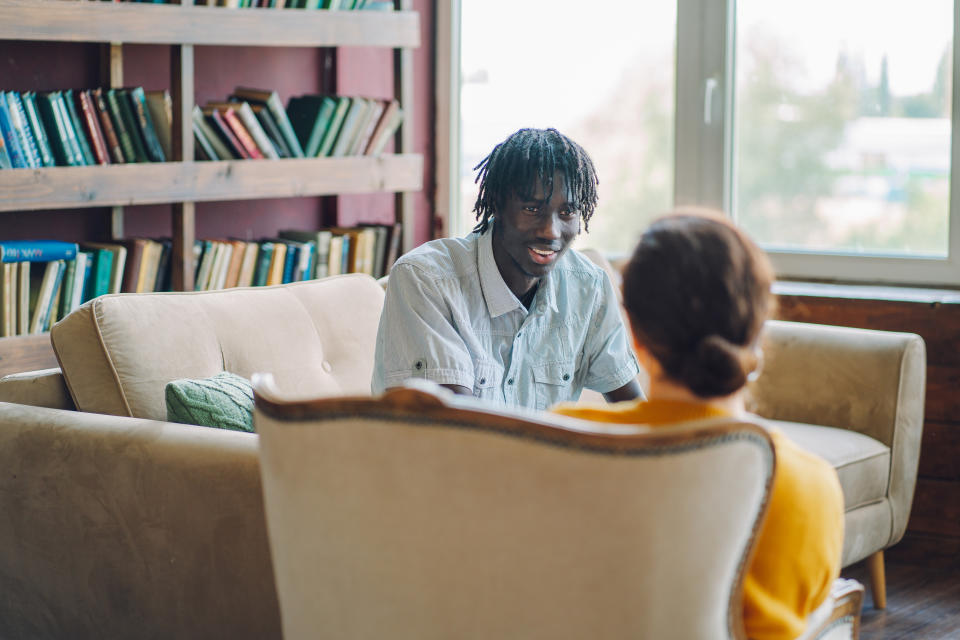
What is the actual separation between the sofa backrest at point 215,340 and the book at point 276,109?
2.87ft

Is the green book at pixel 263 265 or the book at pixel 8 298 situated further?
the green book at pixel 263 265

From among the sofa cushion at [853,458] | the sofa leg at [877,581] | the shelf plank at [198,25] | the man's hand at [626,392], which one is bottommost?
the sofa leg at [877,581]

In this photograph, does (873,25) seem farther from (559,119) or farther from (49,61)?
(49,61)

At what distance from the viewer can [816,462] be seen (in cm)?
122

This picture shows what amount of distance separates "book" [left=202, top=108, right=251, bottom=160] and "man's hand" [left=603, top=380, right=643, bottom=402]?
1.59 meters

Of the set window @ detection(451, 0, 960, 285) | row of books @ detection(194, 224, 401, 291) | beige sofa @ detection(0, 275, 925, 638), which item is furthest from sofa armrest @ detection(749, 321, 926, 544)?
row of books @ detection(194, 224, 401, 291)

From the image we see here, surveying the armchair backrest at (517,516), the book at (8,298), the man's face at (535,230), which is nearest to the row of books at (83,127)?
the book at (8,298)

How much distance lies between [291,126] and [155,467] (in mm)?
1794

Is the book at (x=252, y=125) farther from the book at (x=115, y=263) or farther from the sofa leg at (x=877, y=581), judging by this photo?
the sofa leg at (x=877, y=581)

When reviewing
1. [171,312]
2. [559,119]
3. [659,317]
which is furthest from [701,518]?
[559,119]

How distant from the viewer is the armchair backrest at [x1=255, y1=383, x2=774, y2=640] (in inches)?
41.3

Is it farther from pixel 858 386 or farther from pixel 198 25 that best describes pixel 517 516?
pixel 198 25

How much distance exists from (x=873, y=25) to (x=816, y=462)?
265 centimetres

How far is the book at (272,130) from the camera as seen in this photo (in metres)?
3.34
